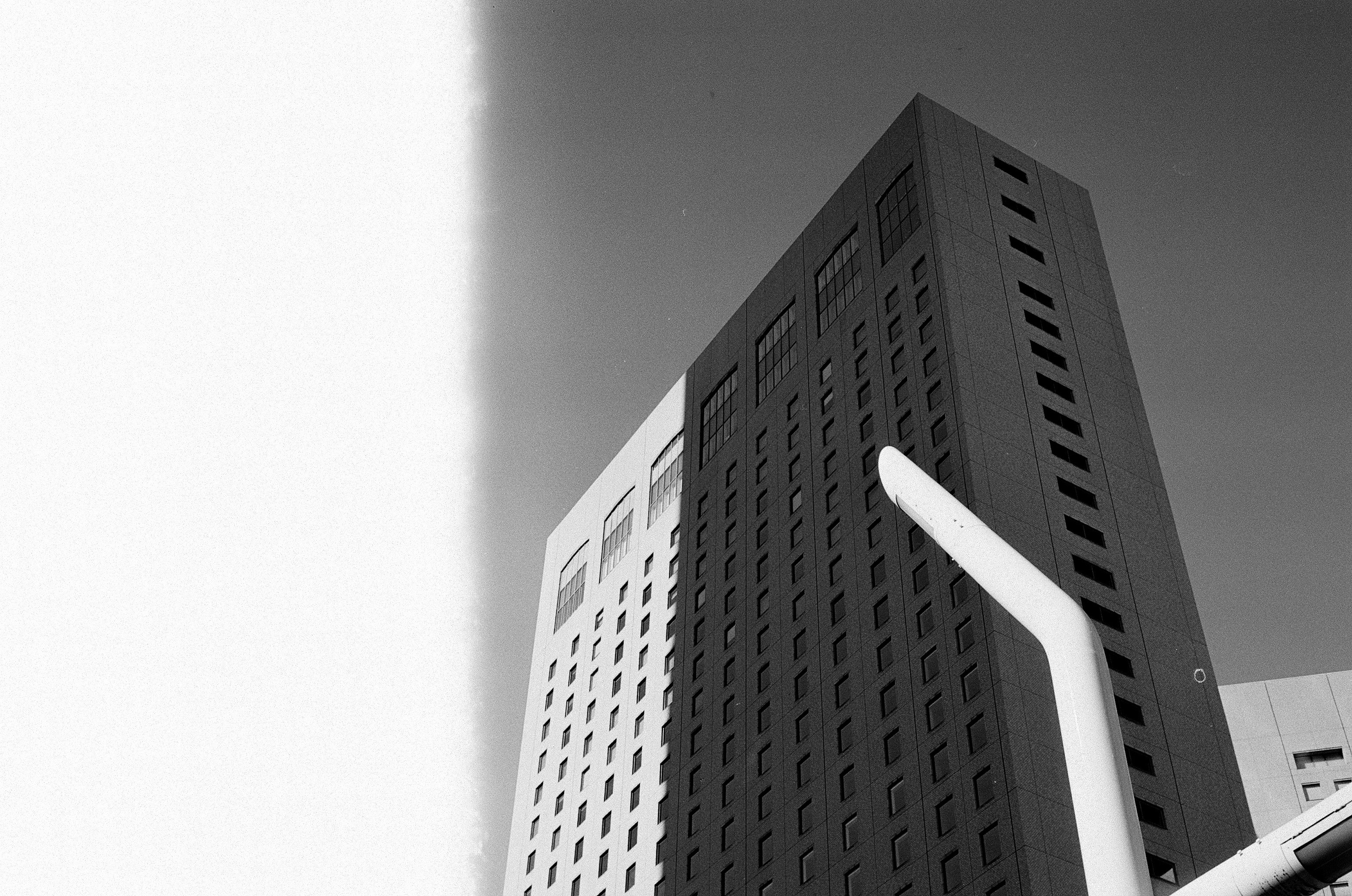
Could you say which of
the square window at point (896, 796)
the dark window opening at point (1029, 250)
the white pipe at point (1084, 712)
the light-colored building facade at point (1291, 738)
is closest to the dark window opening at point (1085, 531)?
the square window at point (896, 796)

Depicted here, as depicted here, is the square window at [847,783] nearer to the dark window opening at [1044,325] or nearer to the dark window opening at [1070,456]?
the dark window opening at [1070,456]

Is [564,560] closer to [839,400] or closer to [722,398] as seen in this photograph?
[722,398]

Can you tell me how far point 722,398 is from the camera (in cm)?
8012

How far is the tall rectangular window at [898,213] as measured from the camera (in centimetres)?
6769

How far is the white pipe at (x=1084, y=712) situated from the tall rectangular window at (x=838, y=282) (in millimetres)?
59321

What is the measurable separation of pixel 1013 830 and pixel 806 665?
1638 centimetres

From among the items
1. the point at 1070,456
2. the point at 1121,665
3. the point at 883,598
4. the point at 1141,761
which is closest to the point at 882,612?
the point at 883,598

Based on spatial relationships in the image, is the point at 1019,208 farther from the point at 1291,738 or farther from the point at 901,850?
the point at 1291,738

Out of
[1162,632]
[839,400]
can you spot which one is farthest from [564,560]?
[1162,632]

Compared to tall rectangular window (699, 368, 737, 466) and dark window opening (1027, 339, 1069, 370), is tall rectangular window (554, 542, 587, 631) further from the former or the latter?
dark window opening (1027, 339, 1069, 370)

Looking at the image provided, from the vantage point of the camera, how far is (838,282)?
72312mm

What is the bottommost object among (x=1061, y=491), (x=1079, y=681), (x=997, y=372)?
(x=1079, y=681)

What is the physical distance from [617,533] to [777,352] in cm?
1685

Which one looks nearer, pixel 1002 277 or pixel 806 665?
pixel 806 665
